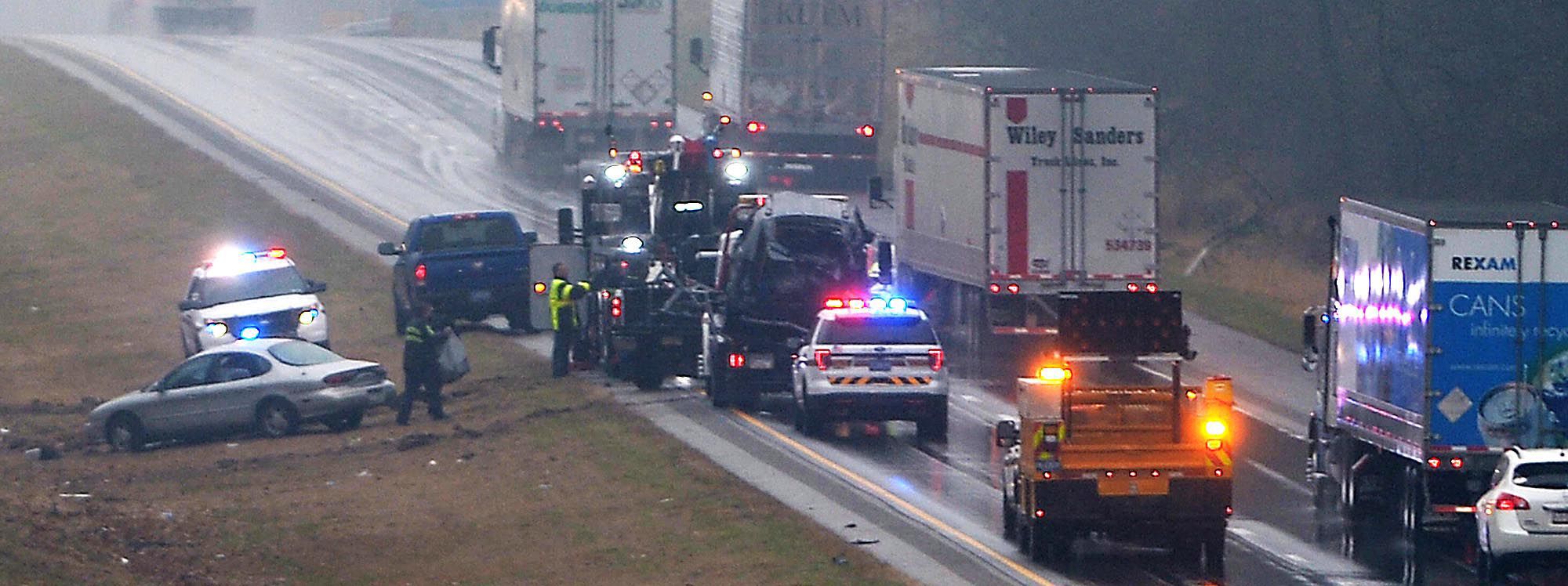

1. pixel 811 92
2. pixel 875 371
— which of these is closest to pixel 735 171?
pixel 875 371

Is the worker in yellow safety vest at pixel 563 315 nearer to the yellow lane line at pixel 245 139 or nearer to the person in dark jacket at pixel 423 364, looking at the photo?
the person in dark jacket at pixel 423 364

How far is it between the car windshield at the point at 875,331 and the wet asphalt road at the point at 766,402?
1154 millimetres

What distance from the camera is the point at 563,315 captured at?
31.7 meters

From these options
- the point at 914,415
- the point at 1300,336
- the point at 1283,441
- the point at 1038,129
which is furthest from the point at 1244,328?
the point at 914,415

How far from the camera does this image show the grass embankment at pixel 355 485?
20.8 metres

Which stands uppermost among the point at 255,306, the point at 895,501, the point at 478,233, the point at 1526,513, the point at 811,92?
the point at 811,92

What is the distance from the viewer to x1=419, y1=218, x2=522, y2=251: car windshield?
36.2m

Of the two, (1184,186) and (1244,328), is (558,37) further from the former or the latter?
(1244,328)

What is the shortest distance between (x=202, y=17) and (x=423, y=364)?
62973mm

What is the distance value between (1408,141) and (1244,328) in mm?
12101

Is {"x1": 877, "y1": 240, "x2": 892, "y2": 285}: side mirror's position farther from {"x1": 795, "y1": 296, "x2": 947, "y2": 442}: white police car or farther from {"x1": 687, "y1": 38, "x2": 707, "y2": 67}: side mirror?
{"x1": 687, "y1": 38, "x2": 707, "y2": 67}: side mirror

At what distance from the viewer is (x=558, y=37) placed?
50625 millimetres

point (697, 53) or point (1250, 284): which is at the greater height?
point (697, 53)

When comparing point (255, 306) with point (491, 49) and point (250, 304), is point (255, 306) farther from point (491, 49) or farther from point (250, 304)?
point (491, 49)
